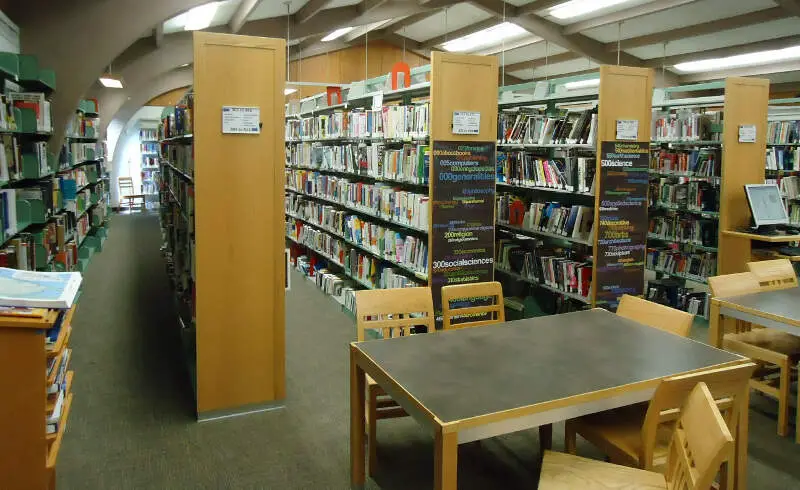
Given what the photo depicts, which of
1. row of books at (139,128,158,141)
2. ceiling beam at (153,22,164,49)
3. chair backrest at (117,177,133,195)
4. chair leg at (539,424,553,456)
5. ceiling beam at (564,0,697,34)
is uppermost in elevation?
ceiling beam at (564,0,697,34)

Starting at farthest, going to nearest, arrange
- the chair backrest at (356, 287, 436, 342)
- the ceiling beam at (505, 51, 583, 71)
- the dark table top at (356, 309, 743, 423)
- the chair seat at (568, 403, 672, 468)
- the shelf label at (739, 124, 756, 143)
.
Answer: the ceiling beam at (505, 51, 583, 71) → the shelf label at (739, 124, 756, 143) → the chair backrest at (356, 287, 436, 342) → the chair seat at (568, 403, 672, 468) → the dark table top at (356, 309, 743, 423)

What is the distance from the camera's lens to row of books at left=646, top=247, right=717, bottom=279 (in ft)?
22.6

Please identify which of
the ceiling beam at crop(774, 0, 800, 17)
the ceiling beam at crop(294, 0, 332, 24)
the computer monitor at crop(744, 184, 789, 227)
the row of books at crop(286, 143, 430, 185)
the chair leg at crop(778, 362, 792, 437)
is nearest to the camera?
the chair leg at crop(778, 362, 792, 437)

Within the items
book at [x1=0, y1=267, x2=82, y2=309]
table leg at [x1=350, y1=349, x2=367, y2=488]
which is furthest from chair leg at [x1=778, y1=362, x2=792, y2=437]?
book at [x1=0, y1=267, x2=82, y2=309]

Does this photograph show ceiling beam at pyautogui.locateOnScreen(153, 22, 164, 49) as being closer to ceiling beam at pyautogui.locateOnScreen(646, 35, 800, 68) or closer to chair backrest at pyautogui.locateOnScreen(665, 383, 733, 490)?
chair backrest at pyautogui.locateOnScreen(665, 383, 733, 490)

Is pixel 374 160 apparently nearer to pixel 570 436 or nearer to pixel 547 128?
pixel 547 128

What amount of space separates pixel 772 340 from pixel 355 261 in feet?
13.8

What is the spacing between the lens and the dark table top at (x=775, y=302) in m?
3.66

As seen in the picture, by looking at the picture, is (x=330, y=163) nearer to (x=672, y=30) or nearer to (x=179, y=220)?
(x=179, y=220)

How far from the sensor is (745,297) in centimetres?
405

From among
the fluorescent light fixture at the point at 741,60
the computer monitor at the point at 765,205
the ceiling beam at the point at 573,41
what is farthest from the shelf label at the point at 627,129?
the fluorescent light fixture at the point at 741,60

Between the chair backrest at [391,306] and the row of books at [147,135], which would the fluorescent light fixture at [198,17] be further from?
the row of books at [147,135]

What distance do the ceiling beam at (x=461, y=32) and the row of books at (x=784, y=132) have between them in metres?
5.54

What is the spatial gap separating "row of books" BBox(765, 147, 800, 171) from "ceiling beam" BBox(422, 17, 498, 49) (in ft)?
18.9
